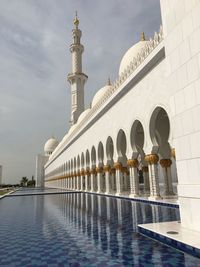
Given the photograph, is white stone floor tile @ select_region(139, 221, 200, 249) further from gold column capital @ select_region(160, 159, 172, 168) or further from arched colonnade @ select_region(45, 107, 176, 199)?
gold column capital @ select_region(160, 159, 172, 168)

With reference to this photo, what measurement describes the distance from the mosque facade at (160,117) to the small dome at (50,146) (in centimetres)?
3382

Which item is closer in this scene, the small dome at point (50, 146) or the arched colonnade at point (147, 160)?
the arched colonnade at point (147, 160)

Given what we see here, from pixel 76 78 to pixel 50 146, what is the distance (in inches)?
1146

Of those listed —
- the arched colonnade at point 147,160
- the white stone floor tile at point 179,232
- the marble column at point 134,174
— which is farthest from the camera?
the marble column at point 134,174

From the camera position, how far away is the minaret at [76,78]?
110ft

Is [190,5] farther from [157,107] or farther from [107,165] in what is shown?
[107,165]

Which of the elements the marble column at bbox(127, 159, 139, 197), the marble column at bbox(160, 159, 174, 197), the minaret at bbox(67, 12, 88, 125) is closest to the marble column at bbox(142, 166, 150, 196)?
the marble column at bbox(160, 159, 174, 197)

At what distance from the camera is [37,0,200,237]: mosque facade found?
15.6ft

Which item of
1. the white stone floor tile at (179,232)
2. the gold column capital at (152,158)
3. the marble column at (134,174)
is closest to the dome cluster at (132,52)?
the marble column at (134,174)

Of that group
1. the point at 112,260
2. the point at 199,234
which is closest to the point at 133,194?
the point at 199,234

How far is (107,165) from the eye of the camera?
52.0 feet

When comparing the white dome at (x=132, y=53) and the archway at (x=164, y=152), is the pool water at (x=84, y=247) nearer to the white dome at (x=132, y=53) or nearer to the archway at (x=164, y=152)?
the archway at (x=164, y=152)

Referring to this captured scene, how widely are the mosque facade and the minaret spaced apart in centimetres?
868

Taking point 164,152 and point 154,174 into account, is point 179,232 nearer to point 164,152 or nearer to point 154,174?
point 154,174
